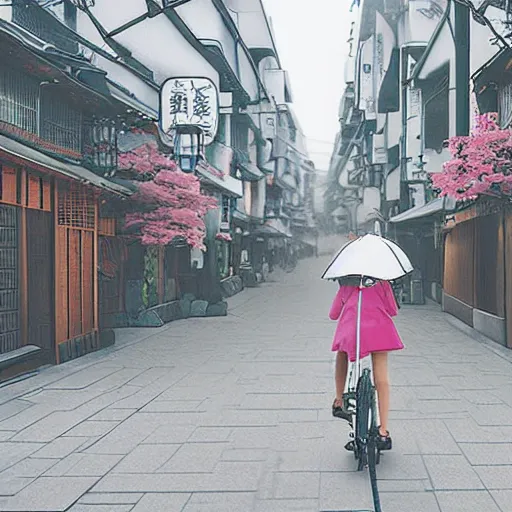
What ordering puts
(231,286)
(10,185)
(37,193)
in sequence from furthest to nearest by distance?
(231,286), (37,193), (10,185)

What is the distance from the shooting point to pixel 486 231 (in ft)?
52.8

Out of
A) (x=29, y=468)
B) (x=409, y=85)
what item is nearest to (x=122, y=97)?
(x=29, y=468)

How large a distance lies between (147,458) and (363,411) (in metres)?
2.01

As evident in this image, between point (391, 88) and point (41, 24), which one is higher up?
point (391, 88)

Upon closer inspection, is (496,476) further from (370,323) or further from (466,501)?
(370,323)

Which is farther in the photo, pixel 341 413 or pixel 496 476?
pixel 341 413

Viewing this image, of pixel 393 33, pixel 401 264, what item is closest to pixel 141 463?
pixel 401 264

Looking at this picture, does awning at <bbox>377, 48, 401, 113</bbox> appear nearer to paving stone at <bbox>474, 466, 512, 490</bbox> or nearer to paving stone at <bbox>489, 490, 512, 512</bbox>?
paving stone at <bbox>474, 466, 512, 490</bbox>

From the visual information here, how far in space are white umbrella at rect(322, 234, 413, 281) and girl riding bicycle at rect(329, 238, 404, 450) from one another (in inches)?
5.6

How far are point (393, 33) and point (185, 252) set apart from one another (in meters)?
18.6

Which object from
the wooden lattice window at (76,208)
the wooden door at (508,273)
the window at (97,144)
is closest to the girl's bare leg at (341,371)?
the wooden lattice window at (76,208)

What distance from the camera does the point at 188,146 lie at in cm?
1794

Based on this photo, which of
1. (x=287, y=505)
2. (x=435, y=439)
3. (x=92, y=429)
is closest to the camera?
(x=287, y=505)

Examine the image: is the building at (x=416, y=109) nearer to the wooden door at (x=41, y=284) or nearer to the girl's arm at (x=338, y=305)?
the wooden door at (x=41, y=284)
